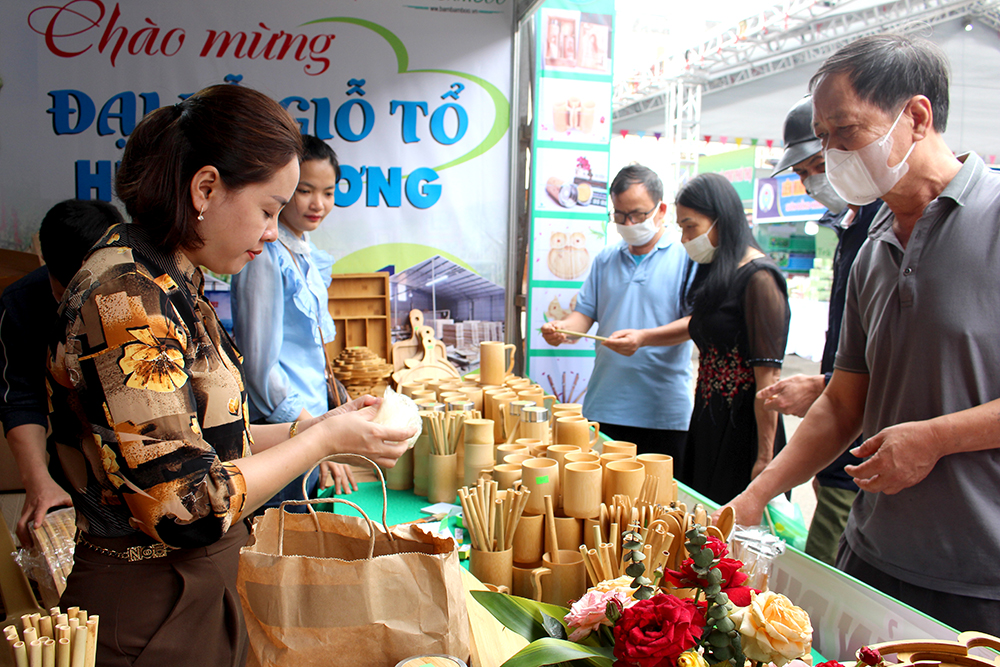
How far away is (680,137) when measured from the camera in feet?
33.0

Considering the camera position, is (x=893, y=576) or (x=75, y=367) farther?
(x=893, y=576)

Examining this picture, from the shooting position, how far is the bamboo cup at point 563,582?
4.19ft

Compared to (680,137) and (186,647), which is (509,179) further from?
(680,137)

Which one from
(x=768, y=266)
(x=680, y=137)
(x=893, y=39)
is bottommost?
(x=768, y=266)

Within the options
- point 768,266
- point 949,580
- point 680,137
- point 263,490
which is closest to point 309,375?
point 263,490

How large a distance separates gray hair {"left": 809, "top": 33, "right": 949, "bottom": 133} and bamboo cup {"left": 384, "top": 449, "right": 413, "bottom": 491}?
62.0 inches

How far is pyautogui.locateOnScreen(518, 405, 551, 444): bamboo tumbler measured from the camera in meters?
1.94

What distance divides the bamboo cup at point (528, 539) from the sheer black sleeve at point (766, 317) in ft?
4.48

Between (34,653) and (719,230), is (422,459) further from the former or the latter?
(719,230)

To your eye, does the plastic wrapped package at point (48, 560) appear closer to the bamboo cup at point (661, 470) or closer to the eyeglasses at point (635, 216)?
the bamboo cup at point (661, 470)

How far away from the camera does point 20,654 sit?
32.6 inches

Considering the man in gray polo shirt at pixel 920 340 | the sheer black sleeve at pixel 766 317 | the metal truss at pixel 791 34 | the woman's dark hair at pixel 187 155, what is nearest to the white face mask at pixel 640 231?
the sheer black sleeve at pixel 766 317

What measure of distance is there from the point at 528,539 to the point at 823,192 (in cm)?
176

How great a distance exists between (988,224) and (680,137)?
933 cm
